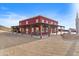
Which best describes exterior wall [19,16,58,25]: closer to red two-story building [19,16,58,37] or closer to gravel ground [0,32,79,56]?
red two-story building [19,16,58,37]

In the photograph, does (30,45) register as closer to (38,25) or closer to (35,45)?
(35,45)

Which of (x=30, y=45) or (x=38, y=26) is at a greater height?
(x=38, y=26)

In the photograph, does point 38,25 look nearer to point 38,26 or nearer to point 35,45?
point 38,26

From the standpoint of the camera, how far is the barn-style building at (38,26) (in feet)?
8.39

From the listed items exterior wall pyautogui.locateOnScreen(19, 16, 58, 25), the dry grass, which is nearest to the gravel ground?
the dry grass

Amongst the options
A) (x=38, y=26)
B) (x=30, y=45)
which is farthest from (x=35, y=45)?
(x=38, y=26)

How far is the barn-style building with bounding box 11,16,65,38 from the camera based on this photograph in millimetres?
2557

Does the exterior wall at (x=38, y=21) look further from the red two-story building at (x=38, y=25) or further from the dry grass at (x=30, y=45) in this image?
the dry grass at (x=30, y=45)

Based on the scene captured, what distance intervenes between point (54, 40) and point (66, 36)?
0.48ft

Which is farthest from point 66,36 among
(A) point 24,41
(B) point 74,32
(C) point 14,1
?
(C) point 14,1

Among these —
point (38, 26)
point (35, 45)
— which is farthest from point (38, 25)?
point (35, 45)

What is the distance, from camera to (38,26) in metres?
2.58

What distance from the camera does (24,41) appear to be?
8.59 feet

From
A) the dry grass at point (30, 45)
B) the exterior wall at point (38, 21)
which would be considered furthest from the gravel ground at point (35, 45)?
the exterior wall at point (38, 21)
